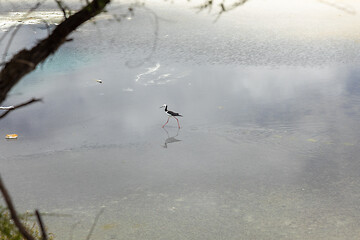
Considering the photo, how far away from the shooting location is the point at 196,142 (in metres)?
8.88

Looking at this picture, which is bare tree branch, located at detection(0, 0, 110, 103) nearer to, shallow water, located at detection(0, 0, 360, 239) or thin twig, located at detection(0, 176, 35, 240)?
thin twig, located at detection(0, 176, 35, 240)

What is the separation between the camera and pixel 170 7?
61.7ft

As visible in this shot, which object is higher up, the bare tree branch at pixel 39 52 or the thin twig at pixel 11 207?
the bare tree branch at pixel 39 52

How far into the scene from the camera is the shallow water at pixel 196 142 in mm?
6715

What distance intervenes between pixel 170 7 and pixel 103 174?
12.1 metres

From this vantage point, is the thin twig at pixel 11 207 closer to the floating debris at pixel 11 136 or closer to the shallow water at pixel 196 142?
the shallow water at pixel 196 142

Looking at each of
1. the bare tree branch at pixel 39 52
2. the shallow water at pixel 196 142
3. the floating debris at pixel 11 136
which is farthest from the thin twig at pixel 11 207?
the floating debris at pixel 11 136

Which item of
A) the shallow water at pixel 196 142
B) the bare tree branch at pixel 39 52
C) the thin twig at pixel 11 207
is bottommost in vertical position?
the shallow water at pixel 196 142

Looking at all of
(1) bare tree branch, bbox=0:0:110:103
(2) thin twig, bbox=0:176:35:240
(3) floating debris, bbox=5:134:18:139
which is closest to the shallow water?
(3) floating debris, bbox=5:134:18:139

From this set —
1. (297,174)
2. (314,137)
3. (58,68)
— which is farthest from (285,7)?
(297,174)

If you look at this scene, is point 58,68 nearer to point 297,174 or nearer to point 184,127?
point 184,127

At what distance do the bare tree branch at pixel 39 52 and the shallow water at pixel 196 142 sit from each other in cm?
432

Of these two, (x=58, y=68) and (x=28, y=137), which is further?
(x=58, y=68)

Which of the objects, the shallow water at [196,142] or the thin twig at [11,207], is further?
the shallow water at [196,142]
